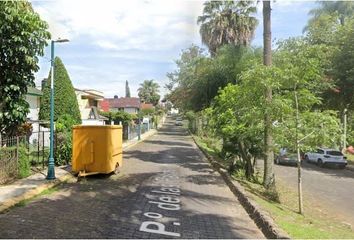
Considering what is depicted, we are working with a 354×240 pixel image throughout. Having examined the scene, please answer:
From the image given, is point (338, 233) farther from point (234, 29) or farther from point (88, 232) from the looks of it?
point (234, 29)

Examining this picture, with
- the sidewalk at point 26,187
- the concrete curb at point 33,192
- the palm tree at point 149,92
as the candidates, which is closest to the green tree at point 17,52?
the sidewalk at point 26,187

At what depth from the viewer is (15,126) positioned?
14.5 metres

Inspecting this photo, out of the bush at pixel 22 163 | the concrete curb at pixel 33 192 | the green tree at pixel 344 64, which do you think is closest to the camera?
the concrete curb at pixel 33 192

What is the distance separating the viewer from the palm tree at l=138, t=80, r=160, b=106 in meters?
134

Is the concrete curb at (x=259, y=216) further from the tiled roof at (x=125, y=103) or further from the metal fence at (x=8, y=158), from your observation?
the tiled roof at (x=125, y=103)

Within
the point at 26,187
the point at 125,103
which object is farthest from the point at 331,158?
the point at 125,103

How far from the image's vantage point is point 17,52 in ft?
37.3

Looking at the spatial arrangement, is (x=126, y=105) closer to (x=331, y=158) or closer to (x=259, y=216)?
(x=331, y=158)

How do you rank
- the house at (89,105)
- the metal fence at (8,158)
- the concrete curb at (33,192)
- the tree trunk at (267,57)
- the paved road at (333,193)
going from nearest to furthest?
1. the concrete curb at (33,192)
2. the metal fence at (8,158)
3. the paved road at (333,193)
4. the tree trunk at (267,57)
5. the house at (89,105)

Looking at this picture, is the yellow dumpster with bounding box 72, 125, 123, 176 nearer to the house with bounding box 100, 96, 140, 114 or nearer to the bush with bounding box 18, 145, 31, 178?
the bush with bounding box 18, 145, 31, 178

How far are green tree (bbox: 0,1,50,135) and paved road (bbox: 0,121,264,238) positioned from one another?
3027mm

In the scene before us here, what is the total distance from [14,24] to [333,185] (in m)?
16.0

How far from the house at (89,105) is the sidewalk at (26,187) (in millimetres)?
26990

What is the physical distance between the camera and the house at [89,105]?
4475 cm
